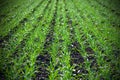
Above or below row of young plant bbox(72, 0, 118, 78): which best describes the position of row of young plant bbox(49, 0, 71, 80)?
above

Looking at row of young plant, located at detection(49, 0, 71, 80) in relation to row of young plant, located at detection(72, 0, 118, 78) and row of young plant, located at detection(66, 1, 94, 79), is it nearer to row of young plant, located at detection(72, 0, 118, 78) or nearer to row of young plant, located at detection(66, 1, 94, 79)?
row of young plant, located at detection(66, 1, 94, 79)

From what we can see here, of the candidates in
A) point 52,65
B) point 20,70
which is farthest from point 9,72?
point 52,65

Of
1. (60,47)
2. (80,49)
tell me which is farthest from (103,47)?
(60,47)

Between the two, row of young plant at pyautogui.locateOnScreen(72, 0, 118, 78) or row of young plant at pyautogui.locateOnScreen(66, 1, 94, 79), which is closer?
row of young plant at pyautogui.locateOnScreen(66, 1, 94, 79)

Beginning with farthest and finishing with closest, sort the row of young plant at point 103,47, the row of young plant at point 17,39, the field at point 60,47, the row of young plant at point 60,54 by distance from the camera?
the row of young plant at point 17,39
the row of young plant at point 103,47
the field at point 60,47
the row of young plant at point 60,54

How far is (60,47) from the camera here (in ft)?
21.8

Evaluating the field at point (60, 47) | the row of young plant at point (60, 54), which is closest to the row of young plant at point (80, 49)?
the field at point (60, 47)

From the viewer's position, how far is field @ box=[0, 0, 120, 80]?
5043 millimetres

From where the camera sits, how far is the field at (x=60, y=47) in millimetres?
5043

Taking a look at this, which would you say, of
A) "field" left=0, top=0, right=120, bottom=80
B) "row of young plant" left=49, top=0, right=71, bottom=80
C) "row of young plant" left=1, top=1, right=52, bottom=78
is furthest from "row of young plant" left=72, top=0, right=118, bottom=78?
"row of young plant" left=1, top=1, right=52, bottom=78

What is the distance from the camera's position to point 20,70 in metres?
5.08

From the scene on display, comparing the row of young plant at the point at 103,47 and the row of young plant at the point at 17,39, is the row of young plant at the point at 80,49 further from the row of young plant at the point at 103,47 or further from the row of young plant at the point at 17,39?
the row of young plant at the point at 17,39

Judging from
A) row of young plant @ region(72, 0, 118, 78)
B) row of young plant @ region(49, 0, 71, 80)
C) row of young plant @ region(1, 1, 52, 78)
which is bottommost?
row of young plant @ region(72, 0, 118, 78)

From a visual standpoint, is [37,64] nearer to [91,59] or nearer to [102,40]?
[91,59]
